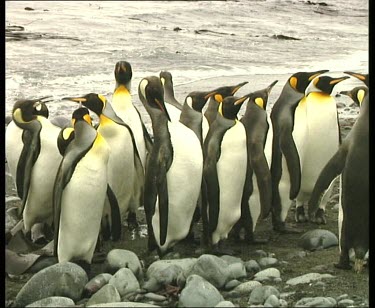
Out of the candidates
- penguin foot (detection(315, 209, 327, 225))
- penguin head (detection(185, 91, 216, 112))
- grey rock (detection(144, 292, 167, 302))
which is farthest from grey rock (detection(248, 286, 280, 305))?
penguin head (detection(185, 91, 216, 112))

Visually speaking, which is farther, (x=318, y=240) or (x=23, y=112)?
(x=23, y=112)

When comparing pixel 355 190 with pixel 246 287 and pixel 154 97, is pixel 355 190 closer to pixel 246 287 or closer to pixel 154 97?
pixel 246 287

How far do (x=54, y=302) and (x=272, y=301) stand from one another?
92 cm

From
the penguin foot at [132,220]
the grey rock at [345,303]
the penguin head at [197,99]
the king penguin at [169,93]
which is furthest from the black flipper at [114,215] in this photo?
the grey rock at [345,303]

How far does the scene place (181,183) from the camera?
13.4ft

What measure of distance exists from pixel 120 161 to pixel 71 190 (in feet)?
2.12

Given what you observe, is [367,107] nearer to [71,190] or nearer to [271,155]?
[271,155]

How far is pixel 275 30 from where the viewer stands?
45.2ft

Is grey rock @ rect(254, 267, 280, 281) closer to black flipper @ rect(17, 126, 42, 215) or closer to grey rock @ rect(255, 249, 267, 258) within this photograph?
grey rock @ rect(255, 249, 267, 258)

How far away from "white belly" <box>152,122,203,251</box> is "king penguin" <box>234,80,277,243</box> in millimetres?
316

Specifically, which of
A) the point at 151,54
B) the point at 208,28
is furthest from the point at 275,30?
the point at 151,54

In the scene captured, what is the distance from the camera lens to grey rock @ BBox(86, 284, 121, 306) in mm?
Result: 3322

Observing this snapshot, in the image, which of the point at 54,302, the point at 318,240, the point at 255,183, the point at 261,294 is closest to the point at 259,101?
the point at 255,183

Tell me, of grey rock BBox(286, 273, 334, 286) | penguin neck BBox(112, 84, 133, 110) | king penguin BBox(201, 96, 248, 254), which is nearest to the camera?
grey rock BBox(286, 273, 334, 286)
